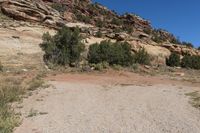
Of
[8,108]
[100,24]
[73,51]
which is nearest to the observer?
[8,108]

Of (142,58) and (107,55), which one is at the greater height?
(107,55)

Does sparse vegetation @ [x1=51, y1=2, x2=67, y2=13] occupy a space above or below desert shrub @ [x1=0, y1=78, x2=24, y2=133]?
above

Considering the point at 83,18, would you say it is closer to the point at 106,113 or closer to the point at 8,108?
the point at 8,108

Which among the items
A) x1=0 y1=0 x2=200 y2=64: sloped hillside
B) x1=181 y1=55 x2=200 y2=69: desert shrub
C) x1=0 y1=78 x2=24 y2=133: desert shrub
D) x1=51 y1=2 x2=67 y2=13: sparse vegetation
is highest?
x1=51 y1=2 x2=67 y2=13: sparse vegetation

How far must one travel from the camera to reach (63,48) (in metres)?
38.1

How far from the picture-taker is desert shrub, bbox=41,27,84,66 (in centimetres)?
3709

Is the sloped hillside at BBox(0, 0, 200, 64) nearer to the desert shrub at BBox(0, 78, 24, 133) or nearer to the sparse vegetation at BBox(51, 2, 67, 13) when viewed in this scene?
the sparse vegetation at BBox(51, 2, 67, 13)

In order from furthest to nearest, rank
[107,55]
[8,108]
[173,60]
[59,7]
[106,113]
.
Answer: [59,7] < [173,60] < [107,55] < [8,108] < [106,113]

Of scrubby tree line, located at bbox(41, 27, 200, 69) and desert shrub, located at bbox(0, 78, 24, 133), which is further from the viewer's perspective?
scrubby tree line, located at bbox(41, 27, 200, 69)

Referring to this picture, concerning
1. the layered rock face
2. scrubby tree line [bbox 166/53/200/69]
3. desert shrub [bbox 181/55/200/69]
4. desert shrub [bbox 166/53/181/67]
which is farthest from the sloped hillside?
desert shrub [bbox 181/55/200/69]

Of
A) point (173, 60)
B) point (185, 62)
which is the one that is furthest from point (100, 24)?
point (185, 62)

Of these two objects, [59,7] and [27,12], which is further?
[59,7]

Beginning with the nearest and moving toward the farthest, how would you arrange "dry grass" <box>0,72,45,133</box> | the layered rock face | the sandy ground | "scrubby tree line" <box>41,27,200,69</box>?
"dry grass" <box>0,72,45,133</box> → the sandy ground → "scrubby tree line" <box>41,27,200,69</box> → the layered rock face

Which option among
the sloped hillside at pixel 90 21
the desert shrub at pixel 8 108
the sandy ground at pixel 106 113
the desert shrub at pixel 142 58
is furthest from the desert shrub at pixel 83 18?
the sandy ground at pixel 106 113
